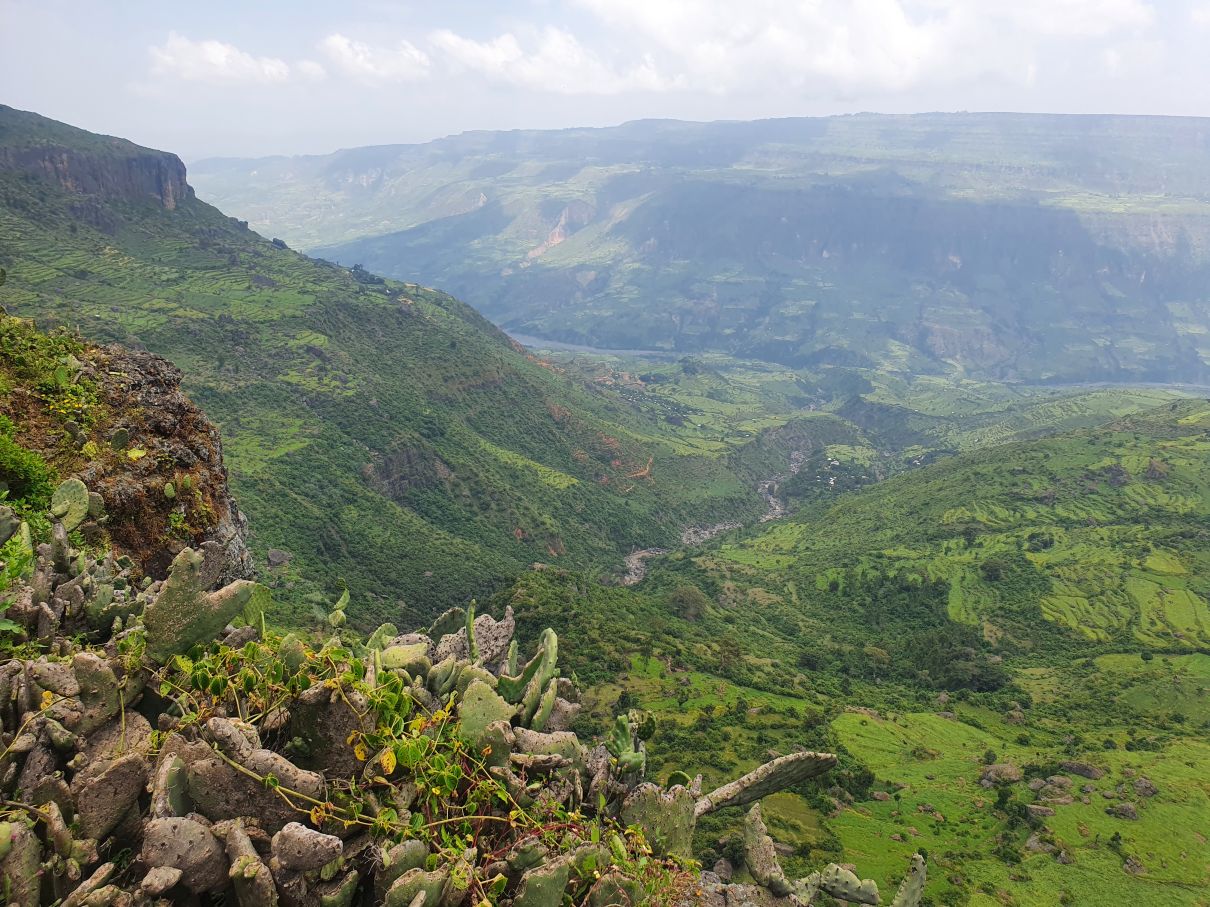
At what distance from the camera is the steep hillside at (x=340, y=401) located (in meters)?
81.4

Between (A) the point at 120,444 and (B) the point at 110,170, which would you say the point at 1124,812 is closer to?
(A) the point at 120,444

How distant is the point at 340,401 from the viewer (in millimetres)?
102375

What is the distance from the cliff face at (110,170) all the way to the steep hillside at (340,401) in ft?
1.09

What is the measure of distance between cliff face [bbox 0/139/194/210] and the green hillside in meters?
125

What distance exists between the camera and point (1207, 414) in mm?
114625

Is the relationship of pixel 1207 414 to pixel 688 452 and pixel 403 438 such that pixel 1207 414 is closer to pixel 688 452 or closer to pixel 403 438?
pixel 688 452

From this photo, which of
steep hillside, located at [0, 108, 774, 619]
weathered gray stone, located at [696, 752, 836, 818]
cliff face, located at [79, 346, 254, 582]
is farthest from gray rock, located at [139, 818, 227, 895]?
steep hillside, located at [0, 108, 774, 619]

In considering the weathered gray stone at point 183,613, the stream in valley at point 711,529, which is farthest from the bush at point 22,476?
the stream in valley at point 711,529

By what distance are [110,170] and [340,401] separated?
78.3 m

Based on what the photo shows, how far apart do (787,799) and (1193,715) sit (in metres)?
40.7

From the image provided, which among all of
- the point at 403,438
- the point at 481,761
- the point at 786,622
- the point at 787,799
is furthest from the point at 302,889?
the point at 403,438

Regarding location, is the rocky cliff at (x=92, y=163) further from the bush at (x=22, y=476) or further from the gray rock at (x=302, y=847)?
the gray rock at (x=302, y=847)

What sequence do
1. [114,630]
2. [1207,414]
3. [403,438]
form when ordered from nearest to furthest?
[114,630], [403,438], [1207,414]

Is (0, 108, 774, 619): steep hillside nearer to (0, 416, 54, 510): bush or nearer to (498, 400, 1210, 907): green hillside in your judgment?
(498, 400, 1210, 907): green hillside
